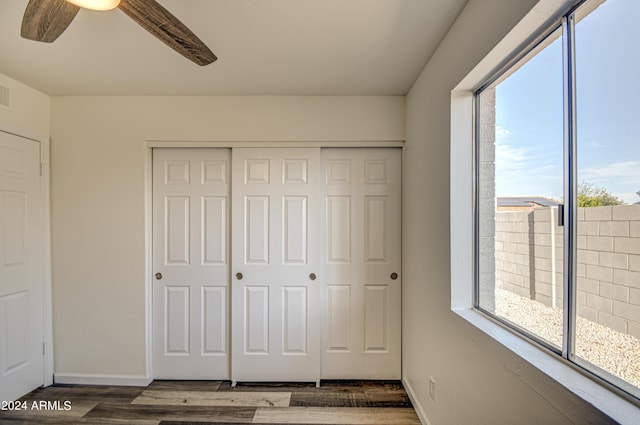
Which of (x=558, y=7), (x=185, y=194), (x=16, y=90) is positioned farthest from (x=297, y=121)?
(x=16, y=90)

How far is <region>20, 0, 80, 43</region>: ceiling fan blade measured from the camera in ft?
3.84

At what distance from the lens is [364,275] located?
8.75 ft

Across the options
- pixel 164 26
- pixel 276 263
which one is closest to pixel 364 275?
pixel 276 263

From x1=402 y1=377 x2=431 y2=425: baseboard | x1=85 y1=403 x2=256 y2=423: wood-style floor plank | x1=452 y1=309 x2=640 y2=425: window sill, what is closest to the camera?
x1=452 y1=309 x2=640 y2=425: window sill

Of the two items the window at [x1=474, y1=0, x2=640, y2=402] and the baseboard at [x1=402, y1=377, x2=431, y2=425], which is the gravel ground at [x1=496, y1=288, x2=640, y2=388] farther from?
the baseboard at [x1=402, y1=377, x2=431, y2=425]

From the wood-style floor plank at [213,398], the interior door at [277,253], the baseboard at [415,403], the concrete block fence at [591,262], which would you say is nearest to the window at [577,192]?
the concrete block fence at [591,262]

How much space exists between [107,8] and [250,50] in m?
0.86

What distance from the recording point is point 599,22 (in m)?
0.94

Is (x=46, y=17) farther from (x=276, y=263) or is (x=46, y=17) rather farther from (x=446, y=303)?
(x=446, y=303)

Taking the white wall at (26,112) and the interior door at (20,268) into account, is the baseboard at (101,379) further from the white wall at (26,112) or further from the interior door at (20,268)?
the white wall at (26,112)

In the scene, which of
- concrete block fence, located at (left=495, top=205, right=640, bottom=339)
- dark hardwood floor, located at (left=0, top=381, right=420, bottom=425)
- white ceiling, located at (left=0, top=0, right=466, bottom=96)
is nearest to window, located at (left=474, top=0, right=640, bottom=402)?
concrete block fence, located at (left=495, top=205, right=640, bottom=339)

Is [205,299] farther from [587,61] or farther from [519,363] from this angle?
[587,61]

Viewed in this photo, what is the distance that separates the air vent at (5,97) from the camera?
2232mm

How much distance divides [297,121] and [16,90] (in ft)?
6.73
